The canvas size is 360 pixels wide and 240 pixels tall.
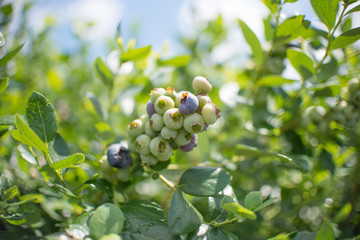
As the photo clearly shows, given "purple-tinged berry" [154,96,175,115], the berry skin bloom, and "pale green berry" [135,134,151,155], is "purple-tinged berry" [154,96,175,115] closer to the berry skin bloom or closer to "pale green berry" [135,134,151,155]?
"pale green berry" [135,134,151,155]

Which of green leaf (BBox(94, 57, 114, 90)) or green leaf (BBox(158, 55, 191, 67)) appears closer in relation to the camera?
green leaf (BBox(94, 57, 114, 90))

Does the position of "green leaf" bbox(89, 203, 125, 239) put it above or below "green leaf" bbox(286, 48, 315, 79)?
below

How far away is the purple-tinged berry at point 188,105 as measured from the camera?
3.36 ft

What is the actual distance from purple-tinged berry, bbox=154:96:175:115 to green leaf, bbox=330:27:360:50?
815mm

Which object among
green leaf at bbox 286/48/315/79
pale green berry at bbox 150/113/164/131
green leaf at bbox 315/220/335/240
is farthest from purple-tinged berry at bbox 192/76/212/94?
green leaf at bbox 315/220/335/240

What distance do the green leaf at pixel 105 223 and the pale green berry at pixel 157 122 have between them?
15.6 inches

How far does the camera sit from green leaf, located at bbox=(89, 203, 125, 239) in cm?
79

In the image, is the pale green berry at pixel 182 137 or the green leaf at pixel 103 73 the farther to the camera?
the green leaf at pixel 103 73

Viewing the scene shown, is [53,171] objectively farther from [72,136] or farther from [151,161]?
[72,136]

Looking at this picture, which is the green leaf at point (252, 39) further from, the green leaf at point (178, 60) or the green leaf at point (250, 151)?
the green leaf at point (250, 151)

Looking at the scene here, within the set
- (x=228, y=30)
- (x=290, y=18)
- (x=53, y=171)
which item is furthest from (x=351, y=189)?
(x=228, y=30)

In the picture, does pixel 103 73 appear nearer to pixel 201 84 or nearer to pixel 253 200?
pixel 201 84

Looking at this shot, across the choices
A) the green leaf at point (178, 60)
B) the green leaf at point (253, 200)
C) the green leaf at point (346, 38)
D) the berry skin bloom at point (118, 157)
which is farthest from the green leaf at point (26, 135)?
the green leaf at point (346, 38)

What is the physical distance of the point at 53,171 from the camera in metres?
1.04
